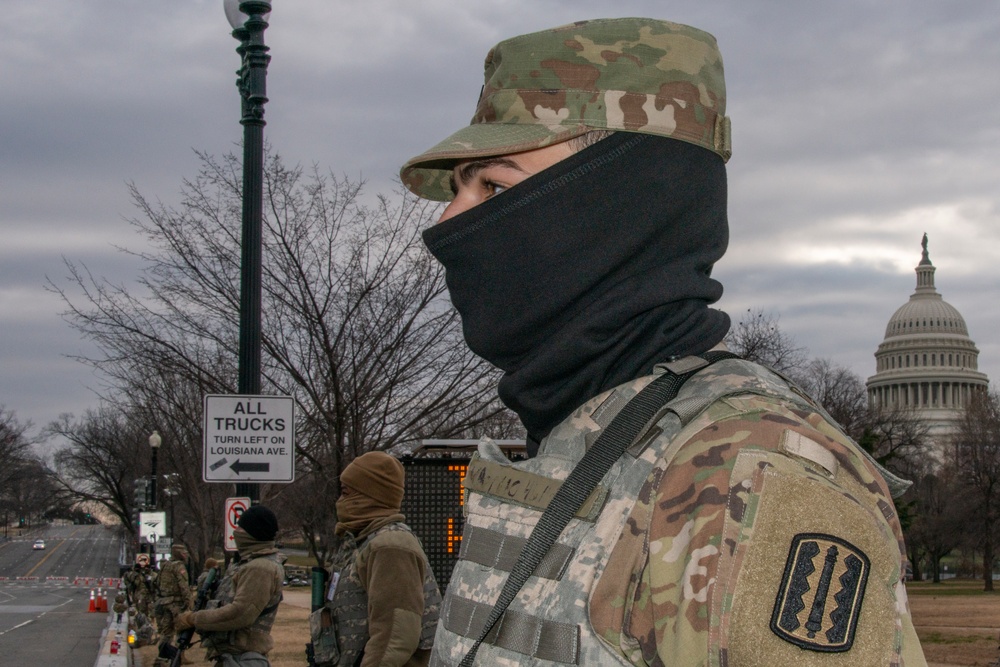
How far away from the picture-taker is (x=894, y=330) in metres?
129

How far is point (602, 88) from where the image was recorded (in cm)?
205

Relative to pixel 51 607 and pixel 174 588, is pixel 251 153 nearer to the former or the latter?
pixel 174 588

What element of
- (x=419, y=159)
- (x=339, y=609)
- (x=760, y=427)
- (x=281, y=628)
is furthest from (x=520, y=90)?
(x=281, y=628)

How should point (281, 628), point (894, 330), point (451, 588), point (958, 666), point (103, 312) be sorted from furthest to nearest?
point (894, 330)
point (281, 628)
point (958, 666)
point (103, 312)
point (451, 588)

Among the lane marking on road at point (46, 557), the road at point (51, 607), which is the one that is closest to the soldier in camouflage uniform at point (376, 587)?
the road at point (51, 607)

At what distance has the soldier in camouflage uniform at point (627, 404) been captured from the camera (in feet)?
4.66

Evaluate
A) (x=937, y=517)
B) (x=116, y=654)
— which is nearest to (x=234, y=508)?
(x=116, y=654)

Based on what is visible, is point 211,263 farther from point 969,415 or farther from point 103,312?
point 969,415

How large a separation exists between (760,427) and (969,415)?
6701 cm

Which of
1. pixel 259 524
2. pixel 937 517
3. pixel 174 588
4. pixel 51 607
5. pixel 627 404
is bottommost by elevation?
pixel 51 607

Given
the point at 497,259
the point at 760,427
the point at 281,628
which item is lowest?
the point at 281,628

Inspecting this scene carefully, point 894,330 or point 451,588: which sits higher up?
point 894,330

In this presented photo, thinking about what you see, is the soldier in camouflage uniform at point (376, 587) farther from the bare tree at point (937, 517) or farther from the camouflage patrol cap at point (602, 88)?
the bare tree at point (937, 517)

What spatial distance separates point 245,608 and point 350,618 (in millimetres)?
1672
